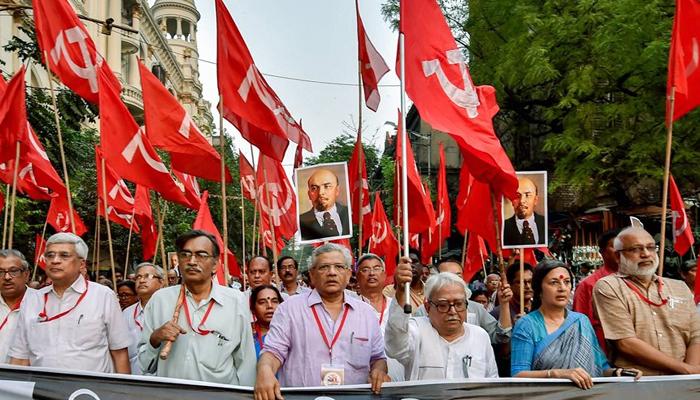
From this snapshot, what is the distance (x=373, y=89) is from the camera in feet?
25.9

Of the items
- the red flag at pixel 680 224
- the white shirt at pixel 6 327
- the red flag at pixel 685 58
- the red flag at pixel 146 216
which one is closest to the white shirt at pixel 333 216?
the white shirt at pixel 6 327

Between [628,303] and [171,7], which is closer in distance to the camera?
[628,303]

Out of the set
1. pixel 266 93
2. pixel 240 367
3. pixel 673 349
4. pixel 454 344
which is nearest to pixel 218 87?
pixel 266 93

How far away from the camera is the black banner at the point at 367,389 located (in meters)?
3.72

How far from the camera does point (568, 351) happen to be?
3.94m

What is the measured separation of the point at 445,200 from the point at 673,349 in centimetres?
839

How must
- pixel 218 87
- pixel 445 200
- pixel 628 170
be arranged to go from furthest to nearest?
pixel 628 170, pixel 445 200, pixel 218 87

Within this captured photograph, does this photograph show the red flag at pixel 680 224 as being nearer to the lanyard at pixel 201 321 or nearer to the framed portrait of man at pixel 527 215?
the framed portrait of man at pixel 527 215

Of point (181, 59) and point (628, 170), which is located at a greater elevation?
point (181, 59)

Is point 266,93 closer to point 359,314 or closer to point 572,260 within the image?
point 359,314

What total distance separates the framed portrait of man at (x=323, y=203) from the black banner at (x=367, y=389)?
224 cm

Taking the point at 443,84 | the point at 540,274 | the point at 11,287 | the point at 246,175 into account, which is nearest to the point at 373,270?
the point at 443,84

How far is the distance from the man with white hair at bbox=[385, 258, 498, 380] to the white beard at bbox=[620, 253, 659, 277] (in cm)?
91

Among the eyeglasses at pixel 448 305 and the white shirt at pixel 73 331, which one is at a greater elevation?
the eyeglasses at pixel 448 305
